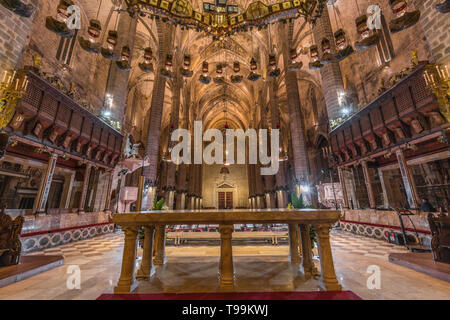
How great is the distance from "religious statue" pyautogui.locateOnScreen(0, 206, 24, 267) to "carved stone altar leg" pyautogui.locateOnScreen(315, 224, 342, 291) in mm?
5348

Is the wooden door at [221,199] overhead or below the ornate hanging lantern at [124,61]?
below

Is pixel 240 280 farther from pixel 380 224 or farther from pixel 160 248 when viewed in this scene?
pixel 380 224

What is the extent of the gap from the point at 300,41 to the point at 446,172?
1385cm

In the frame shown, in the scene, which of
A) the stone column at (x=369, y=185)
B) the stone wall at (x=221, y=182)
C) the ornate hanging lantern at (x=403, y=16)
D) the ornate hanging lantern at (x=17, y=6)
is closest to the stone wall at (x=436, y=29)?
the ornate hanging lantern at (x=403, y=16)

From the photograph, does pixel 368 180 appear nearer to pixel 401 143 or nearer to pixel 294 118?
pixel 401 143

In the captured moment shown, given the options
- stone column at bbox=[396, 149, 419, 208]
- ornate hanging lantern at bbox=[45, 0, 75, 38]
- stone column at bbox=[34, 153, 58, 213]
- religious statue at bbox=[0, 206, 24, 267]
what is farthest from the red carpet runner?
ornate hanging lantern at bbox=[45, 0, 75, 38]

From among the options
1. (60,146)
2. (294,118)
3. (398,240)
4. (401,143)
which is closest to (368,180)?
(401,143)

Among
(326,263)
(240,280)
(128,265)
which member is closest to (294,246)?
(326,263)

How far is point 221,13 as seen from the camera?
19.0 ft

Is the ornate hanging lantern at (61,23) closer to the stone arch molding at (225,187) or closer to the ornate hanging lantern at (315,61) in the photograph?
the ornate hanging lantern at (315,61)

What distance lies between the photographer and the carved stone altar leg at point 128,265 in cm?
236

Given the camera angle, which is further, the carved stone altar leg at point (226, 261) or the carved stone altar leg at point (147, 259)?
the carved stone altar leg at point (147, 259)

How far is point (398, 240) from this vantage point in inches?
229

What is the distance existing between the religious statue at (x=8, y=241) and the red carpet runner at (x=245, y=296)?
2584 millimetres
